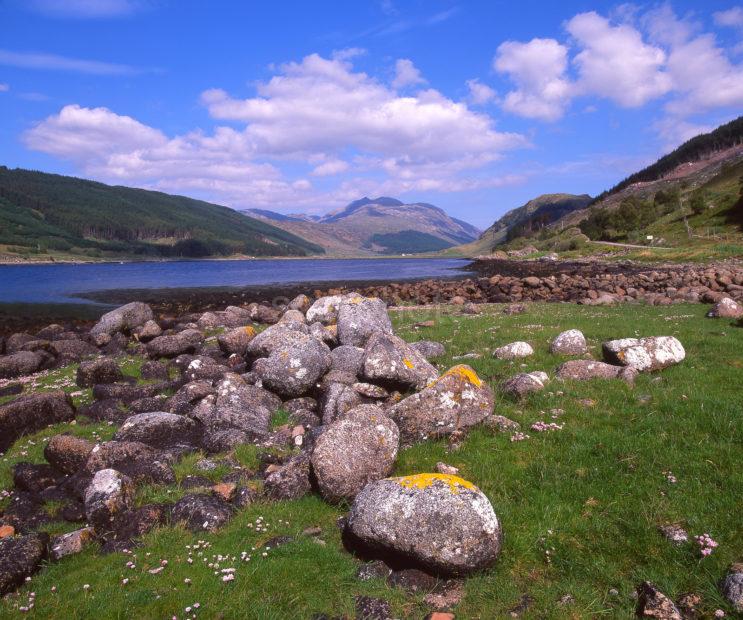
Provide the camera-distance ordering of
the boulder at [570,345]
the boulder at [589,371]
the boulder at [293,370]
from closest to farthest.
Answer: the boulder at [589,371] → the boulder at [293,370] → the boulder at [570,345]

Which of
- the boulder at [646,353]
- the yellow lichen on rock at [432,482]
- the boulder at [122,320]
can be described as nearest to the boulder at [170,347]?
the boulder at [122,320]

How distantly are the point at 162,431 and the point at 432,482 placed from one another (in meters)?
8.32

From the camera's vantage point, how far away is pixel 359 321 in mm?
18781

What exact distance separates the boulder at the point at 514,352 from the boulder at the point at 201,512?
11283 mm

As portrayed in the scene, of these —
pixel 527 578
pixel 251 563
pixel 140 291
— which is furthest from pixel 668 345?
pixel 140 291

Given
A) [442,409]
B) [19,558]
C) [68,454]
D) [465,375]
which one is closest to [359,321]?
[465,375]

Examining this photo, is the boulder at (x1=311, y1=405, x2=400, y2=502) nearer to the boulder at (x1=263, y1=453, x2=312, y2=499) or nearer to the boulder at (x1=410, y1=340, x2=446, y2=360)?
the boulder at (x1=263, y1=453, x2=312, y2=499)

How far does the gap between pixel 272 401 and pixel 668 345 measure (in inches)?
485

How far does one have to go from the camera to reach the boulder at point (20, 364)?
74.4 feet

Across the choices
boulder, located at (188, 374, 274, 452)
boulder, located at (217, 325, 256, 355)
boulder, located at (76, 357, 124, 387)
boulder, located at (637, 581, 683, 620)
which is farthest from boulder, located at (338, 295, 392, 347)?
boulder, located at (637, 581, 683, 620)

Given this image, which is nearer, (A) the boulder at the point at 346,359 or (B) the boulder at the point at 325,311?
(A) the boulder at the point at 346,359

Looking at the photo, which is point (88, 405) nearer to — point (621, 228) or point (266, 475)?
point (266, 475)

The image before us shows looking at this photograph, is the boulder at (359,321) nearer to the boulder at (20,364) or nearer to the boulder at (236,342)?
the boulder at (236,342)

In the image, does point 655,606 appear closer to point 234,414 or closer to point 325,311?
point 234,414
